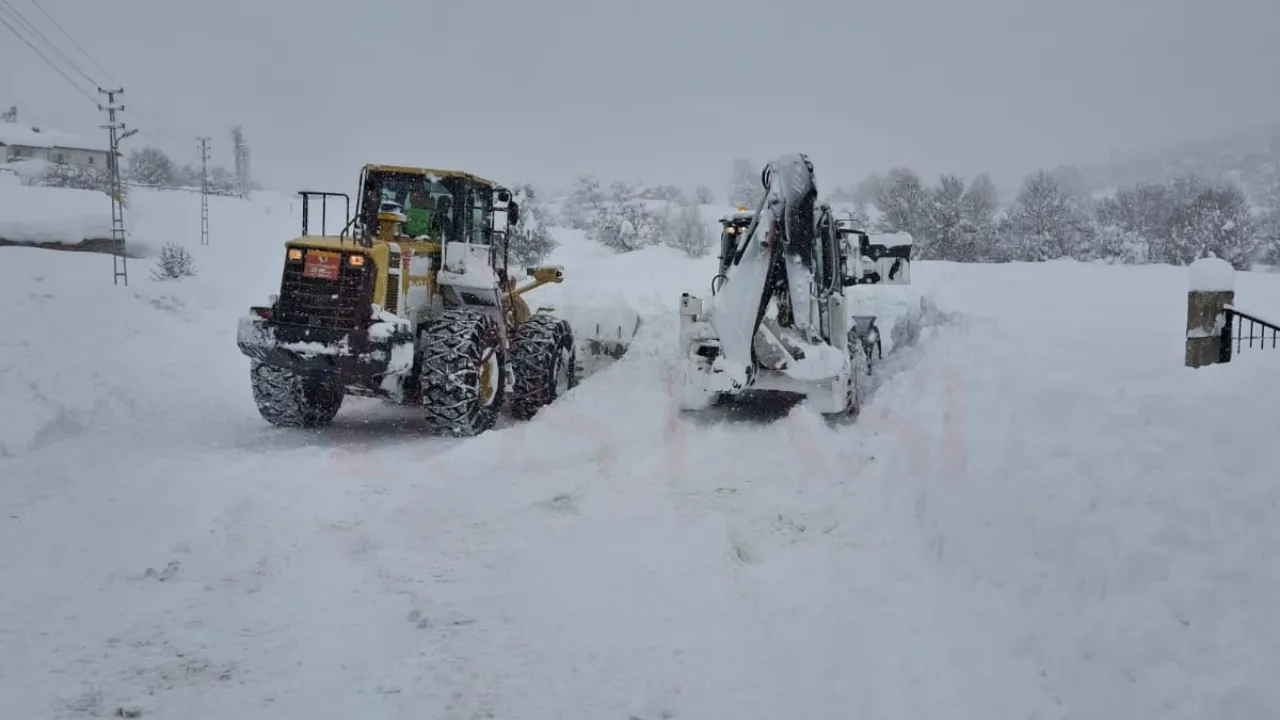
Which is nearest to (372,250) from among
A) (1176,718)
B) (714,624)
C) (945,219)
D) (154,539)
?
(154,539)

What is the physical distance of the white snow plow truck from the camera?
30.9 feet

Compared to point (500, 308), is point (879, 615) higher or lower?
lower

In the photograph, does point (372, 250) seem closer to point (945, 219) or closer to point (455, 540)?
point (455, 540)

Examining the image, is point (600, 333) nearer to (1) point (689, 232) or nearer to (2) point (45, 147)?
(1) point (689, 232)

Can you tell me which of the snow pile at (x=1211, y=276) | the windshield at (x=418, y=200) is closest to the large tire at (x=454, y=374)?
the windshield at (x=418, y=200)

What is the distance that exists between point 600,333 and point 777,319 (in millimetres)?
4566

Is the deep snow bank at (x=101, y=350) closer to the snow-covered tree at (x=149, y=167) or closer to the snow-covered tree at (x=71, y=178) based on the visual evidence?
the snow-covered tree at (x=71, y=178)

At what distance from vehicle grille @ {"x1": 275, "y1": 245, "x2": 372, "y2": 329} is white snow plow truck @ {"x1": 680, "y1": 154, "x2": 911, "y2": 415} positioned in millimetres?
3483

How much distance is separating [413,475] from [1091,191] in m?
62.5

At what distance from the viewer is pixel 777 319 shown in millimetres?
9977

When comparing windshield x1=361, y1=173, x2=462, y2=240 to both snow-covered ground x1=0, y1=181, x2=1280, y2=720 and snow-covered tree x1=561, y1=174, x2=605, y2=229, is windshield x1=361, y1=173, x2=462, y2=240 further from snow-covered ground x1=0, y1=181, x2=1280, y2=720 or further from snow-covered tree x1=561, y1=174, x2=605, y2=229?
snow-covered tree x1=561, y1=174, x2=605, y2=229

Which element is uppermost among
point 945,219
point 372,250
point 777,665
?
point 945,219

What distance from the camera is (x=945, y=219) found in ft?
161

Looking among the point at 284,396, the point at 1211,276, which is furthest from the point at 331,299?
the point at 1211,276
